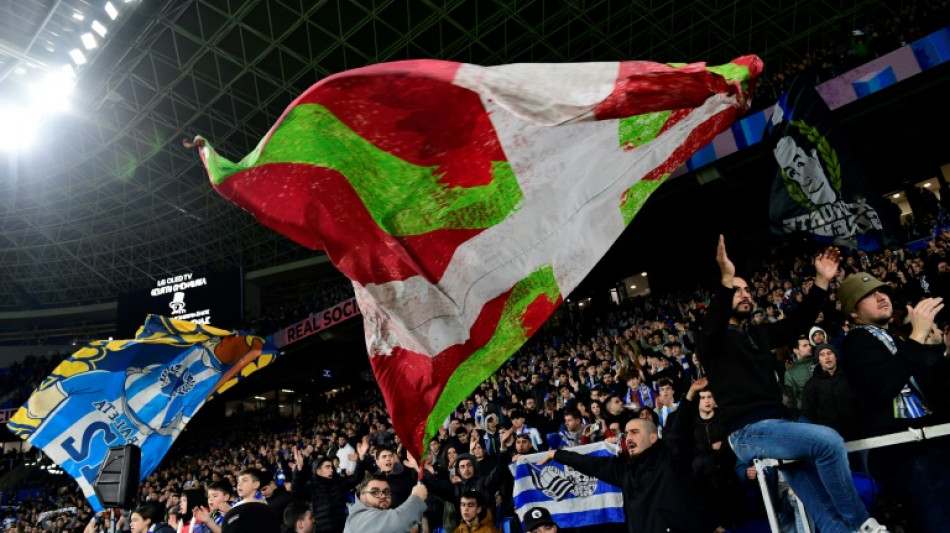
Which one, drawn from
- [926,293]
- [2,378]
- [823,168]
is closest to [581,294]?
[926,293]

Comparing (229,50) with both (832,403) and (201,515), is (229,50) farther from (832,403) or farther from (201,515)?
(832,403)

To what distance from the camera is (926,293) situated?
9.27 meters

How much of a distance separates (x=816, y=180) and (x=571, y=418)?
389 centimetres

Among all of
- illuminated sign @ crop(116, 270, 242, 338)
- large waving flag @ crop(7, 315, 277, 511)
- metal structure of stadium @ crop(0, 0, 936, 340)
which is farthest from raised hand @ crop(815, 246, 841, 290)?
illuminated sign @ crop(116, 270, 242, 338)

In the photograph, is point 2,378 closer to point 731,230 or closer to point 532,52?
point 532,52

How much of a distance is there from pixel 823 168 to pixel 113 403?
8.03m

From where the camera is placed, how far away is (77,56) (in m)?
18.6

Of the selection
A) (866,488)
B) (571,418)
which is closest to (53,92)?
(571,418)

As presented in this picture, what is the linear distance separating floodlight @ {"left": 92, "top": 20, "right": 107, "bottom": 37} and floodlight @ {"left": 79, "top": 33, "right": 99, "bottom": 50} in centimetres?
33

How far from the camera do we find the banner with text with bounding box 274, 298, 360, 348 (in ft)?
78.0

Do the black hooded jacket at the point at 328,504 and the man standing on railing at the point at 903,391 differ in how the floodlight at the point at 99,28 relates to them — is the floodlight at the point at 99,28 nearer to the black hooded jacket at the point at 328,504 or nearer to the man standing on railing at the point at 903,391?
the black hooded jacket at the point at 328,504

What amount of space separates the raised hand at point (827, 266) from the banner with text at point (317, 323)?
66.1ft

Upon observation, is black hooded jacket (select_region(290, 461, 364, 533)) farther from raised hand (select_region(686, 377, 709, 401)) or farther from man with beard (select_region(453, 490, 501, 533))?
raised hand (select_region(686, 377, 709, 401))

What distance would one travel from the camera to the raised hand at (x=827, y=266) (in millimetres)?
3594
